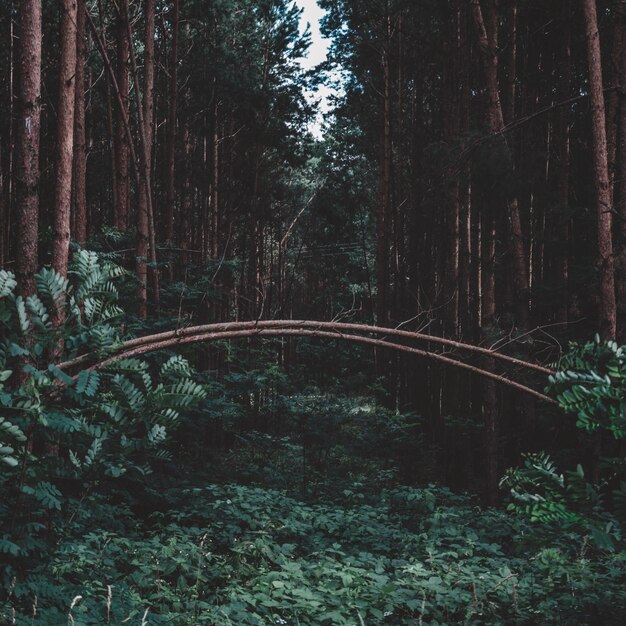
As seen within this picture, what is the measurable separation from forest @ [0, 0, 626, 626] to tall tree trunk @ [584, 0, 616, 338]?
1.2 inches

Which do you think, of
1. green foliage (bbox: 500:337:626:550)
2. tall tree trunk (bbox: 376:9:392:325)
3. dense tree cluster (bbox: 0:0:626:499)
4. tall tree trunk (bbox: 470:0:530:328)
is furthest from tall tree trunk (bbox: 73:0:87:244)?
tall tree trunk (bbox: 376:9:392:325)

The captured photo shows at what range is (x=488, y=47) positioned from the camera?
9.52 meters

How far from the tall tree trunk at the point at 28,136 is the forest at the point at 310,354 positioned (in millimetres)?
22

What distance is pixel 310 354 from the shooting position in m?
16.7

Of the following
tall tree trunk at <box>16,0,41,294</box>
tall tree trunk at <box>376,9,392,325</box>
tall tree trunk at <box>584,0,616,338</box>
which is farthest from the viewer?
tall tree trunk at <box>376,9,392,325</box>

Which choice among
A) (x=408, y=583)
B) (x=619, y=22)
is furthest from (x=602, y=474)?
(x=619, y=22)

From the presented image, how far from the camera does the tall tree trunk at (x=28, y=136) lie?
4441 millimetres

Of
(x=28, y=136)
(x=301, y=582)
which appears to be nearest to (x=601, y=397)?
(x=301, y=582)

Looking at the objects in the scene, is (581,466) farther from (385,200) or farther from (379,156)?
(379,156)

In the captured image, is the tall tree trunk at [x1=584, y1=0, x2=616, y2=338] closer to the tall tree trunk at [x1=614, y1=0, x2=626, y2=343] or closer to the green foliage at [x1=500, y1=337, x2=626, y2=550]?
the tall tree trunk at [x1=614, y1=0, x2=626, y2=343]

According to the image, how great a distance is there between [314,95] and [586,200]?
44.3ft

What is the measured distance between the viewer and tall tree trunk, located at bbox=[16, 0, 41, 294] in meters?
4.44

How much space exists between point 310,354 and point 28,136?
12788 millimetres

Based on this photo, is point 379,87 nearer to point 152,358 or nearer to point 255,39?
point 255,39
